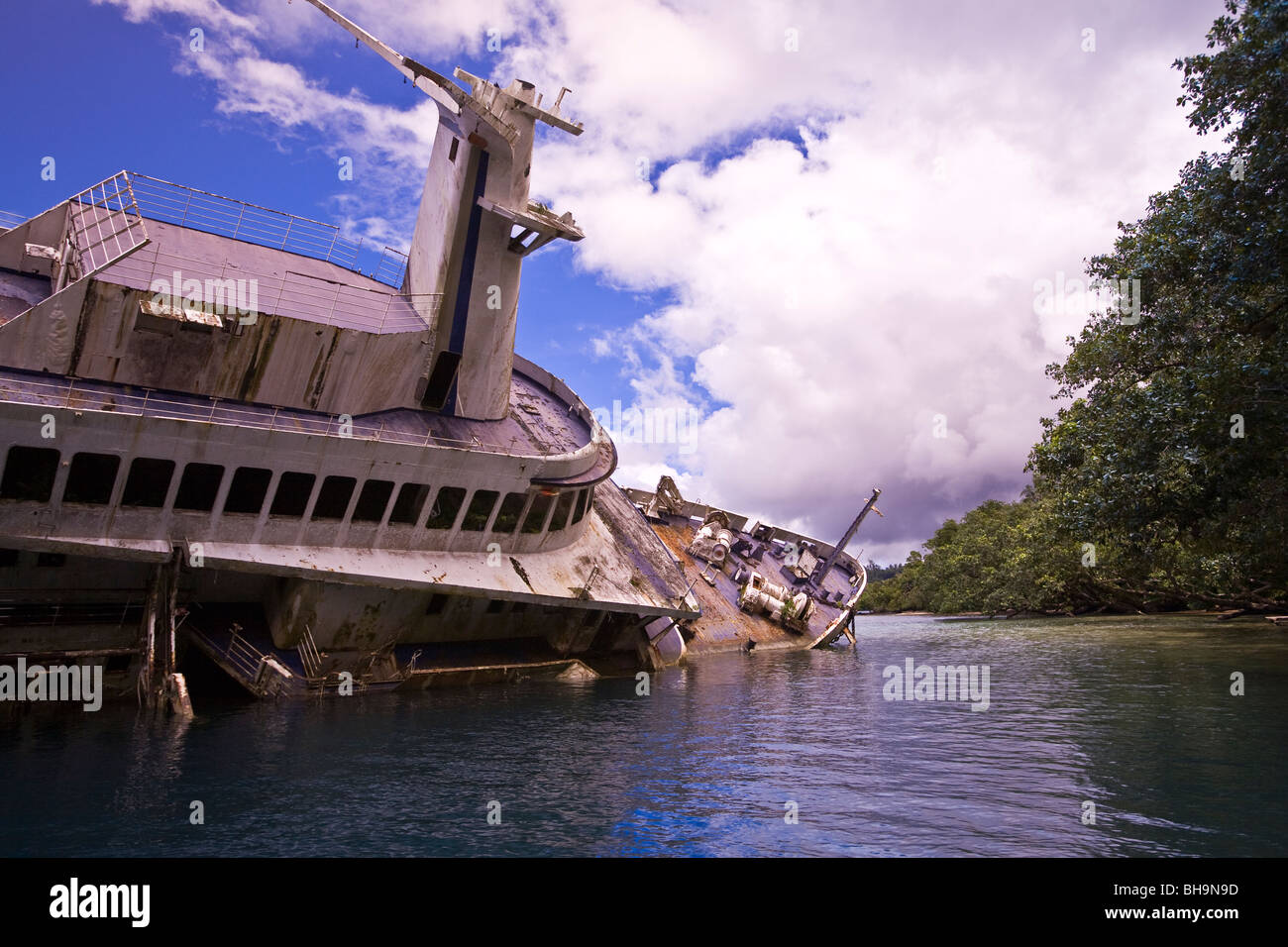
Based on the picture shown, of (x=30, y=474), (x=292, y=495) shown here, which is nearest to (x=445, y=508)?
(x=292, y=495)

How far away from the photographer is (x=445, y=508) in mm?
26109

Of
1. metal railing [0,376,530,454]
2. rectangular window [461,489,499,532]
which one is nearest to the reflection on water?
rectangular window [461,489,499,532]

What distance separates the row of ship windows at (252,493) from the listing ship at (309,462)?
6cm

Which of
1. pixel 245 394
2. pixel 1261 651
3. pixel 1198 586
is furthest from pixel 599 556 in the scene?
pixel 1198 586

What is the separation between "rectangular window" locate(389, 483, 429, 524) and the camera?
25.0 metres

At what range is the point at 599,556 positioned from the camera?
32.7 m

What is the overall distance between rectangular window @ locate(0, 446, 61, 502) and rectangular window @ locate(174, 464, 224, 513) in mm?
2712

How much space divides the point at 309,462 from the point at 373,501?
7.61 ft

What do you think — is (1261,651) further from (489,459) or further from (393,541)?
(393,541)

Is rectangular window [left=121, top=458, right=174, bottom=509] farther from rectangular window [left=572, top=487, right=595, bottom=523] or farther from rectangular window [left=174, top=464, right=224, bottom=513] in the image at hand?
rectangular window [left=572, top=487, right=595, bottom=523]

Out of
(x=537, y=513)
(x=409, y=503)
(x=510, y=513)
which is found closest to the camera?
(x=409, y=503)

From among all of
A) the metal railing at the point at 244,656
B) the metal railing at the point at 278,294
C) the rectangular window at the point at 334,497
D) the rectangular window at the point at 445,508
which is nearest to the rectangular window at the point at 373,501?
the rectangular window at the point at 334,497

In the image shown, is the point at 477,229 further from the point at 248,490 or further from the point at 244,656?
the point at 244,656

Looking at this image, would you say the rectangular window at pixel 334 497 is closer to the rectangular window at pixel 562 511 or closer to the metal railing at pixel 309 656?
the metal railing at pixel 309 656
